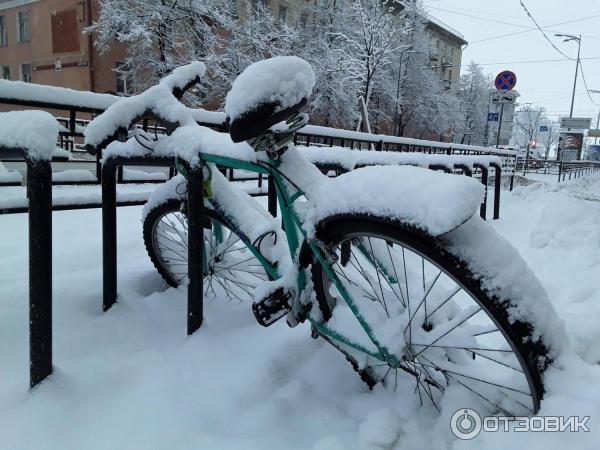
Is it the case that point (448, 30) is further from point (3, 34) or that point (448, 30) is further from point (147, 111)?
point (147, 111)

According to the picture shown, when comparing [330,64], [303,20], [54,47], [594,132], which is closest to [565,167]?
[330,64]

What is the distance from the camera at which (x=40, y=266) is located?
160cm

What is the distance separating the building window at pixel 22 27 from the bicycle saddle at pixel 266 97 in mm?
29369

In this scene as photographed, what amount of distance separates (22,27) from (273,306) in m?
30.5

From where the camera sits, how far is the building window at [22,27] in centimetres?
2516

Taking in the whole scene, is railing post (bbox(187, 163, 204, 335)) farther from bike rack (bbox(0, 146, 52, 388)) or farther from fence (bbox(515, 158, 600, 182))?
fence (bbox(515, 158, 600, 182))

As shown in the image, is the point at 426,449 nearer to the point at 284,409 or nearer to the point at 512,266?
the point at 284,409

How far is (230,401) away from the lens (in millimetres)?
1624

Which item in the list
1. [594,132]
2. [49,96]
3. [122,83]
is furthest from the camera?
[594,132]

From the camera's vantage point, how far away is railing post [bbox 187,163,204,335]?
6.34 ft

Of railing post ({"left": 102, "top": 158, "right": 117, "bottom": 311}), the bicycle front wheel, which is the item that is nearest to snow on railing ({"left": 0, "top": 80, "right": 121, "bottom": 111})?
railing post ({"left": 102, "top": 158, "right": 117, "bottom": 311})

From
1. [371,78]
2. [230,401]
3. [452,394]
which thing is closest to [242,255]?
[230,401]

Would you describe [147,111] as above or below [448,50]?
below

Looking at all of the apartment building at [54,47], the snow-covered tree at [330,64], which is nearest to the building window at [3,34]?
the apartment building at [54,47]
